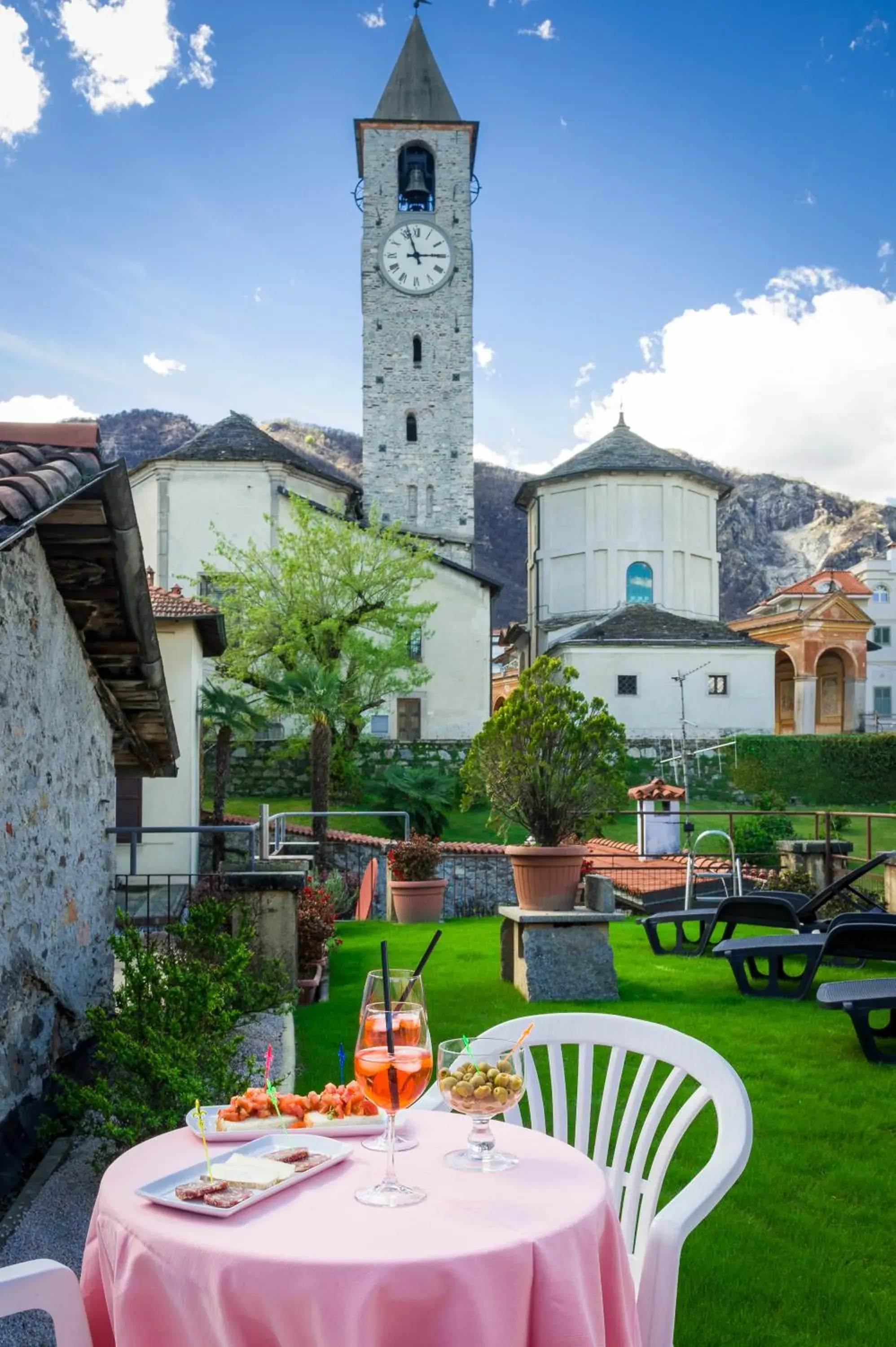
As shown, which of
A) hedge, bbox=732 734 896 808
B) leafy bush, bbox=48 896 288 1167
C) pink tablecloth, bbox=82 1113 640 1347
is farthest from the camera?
hedge, bbox=732 734 896 808

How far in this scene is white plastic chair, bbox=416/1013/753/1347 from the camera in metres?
2.41

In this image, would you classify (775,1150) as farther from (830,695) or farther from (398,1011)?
(830,695)

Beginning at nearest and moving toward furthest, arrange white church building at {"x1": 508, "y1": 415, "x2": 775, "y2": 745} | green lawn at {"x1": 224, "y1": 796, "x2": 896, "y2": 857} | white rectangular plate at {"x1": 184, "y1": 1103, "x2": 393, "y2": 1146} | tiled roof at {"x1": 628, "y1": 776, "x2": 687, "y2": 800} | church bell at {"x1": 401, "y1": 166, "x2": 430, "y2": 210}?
white rectangular plate at {"x1": 184, "y1": 1103, "x2": 393, "y2": 1146} < tiled roof at {"x1": 628, "y1": 776, "x2": 687, "y2": 800} < green lawn at {"x1": 224, "y1": 796, "x2": 896, "y2": 857} < white church building at {"x1": 508, "y1": 415, "x2": 775, "y2": 745} < church bell at {"x1": 401, "y1": 166, "x2": 430, "y2": 210}

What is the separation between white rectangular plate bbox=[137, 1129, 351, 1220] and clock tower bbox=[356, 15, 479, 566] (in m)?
35.5

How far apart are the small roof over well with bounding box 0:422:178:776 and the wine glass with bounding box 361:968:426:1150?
202 centimetres

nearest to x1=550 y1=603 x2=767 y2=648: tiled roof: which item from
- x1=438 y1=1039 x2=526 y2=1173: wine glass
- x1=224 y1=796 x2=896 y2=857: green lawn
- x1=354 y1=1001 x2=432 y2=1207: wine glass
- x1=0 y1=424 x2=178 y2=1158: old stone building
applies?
x1=224 y1=796 x2=896 y2=857: green lawn

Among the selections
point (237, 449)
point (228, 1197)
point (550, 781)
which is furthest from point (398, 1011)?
point (237, 449)

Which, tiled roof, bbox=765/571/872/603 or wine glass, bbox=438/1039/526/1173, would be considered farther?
tiled roof, bbox=765/571/872/603

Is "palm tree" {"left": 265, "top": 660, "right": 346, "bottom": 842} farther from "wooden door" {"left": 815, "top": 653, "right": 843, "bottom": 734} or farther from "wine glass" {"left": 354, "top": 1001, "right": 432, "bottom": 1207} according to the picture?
"wooden door" {"left": 815, "top": 653, "right": 843, "bottom": 734}

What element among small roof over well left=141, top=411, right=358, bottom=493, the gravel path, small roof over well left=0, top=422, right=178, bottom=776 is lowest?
the gravel path

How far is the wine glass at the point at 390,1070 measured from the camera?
2.26m

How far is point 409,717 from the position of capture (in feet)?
113

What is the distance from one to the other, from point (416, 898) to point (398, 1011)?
1310 centimetres

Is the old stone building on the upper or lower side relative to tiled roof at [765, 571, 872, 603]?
lower
